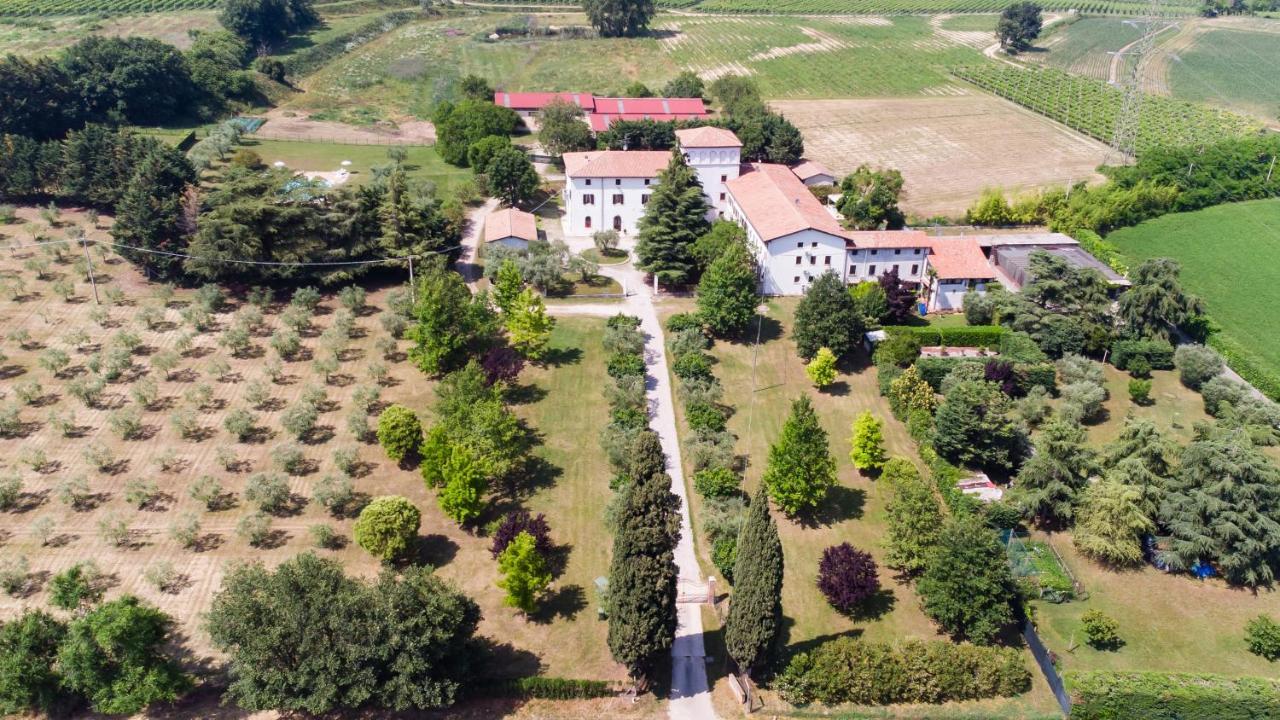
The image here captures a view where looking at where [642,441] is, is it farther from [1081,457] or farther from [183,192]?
[183,192]

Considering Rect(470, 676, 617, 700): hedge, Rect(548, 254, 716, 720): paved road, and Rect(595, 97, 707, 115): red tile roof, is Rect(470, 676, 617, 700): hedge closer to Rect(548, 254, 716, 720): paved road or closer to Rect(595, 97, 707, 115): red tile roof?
Rect(548, 254, 716, 720): paved road

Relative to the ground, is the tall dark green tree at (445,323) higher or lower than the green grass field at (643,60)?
lower

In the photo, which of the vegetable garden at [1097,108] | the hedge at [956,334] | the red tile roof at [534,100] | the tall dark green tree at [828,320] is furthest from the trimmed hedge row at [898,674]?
the vegetable garden at [1097,108]

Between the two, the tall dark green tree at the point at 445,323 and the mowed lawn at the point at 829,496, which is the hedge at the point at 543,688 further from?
the tall dark green tree at the point at 445,323

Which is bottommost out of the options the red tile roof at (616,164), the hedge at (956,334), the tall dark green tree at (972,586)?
the tall dark green tree at (972,586)

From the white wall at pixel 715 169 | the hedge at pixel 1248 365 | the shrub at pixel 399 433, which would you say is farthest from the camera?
the white wall at pixel 715 169

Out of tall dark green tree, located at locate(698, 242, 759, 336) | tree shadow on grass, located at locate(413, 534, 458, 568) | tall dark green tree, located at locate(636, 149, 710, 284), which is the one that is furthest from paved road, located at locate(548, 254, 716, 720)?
tree shadow on grass, located at locate(413, 534, 458, 568)
